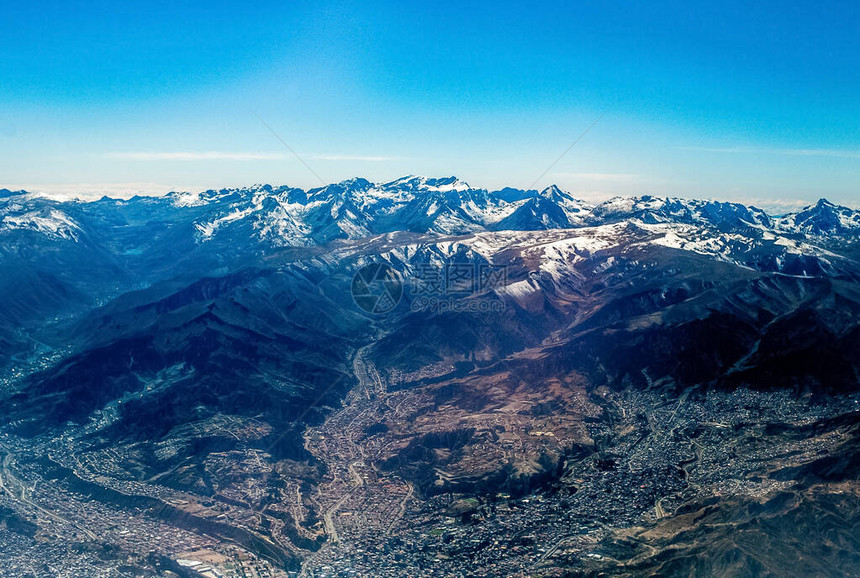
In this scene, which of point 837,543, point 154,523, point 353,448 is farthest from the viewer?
point 353,448

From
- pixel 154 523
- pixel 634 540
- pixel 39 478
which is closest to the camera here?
pixel 634 540

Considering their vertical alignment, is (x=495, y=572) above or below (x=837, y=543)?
below

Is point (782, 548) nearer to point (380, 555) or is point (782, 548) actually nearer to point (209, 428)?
point (380, 555)

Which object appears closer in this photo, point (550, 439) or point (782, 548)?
point (782, 548)

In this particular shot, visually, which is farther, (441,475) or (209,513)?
(441,475)

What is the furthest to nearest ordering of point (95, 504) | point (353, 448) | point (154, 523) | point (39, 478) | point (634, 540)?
point (353, 448) → point (39, 478) → point (95, 504) → point (154, 523) → point (634, 540)

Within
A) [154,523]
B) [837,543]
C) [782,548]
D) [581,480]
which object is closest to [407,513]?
[581,480]

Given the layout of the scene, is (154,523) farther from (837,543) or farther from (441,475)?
(837,543)

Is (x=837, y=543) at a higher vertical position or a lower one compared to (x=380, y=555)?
higher

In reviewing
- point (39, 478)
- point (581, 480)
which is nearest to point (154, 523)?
point (39, 478)
